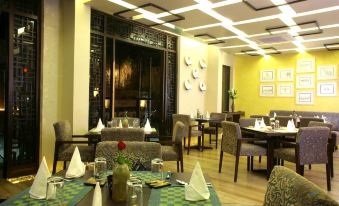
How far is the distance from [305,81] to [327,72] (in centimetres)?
68

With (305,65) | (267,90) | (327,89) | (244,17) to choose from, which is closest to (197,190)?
(244,17)

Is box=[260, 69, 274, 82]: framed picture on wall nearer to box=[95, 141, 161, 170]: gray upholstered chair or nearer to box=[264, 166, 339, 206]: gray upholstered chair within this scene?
box=[95, 141, 161, 170]: gray upholstered chair

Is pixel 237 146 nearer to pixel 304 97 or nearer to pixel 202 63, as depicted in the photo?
pixel 202 63

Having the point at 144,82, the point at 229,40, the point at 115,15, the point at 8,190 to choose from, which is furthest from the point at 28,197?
the point at 229,40

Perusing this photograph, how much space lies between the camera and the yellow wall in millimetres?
8922

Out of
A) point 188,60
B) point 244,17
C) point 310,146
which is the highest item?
point 244,17

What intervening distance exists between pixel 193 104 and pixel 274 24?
3237mm

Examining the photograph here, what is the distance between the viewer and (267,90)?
10.2 metres

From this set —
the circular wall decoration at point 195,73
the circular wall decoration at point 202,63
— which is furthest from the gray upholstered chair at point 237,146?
the circular wall decoration at point 202,63

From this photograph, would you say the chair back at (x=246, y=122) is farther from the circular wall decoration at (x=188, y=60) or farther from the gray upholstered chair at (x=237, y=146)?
the circular wall decoration at (x=188, y=60)

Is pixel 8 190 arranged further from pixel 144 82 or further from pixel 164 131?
pixel 144 82

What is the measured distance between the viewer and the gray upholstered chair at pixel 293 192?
3.14 ft

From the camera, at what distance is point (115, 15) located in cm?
561

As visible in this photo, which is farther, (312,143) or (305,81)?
(305,81)
